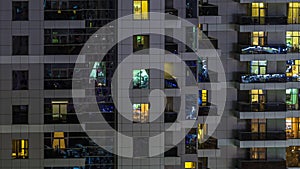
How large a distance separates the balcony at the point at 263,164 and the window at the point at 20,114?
399 centimetres

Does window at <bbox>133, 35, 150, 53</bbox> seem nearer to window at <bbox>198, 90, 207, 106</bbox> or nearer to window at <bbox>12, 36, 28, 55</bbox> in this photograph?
window at <bbox>12, 36, 28, 55</bbox>

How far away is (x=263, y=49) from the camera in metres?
16.6

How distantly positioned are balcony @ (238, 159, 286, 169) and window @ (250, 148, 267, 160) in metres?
0.11

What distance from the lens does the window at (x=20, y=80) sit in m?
15.2

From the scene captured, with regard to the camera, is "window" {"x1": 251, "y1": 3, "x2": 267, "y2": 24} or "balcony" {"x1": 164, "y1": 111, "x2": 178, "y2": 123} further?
"window" {"x1": 251, "y1": 3, "x2": 267, "y2": 24}

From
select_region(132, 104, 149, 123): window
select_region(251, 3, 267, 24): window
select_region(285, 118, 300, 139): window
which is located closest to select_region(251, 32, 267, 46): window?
select_region(251, 3, 267, 24): window

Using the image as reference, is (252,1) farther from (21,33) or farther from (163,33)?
(21,33)

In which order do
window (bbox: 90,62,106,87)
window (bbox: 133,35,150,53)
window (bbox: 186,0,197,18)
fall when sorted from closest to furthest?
1. window (bbox: 133,35,150,53)
2. window (bbox: 90,62,106,87)
3. window (bbox: 186,0,197,18)

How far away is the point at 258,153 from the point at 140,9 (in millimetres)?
3650

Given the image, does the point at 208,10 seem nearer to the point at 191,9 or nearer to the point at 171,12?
the point at 191,9

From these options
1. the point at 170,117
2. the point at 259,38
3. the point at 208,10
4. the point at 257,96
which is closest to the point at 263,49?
the point at 259,38

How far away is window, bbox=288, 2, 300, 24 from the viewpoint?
55.5 ft

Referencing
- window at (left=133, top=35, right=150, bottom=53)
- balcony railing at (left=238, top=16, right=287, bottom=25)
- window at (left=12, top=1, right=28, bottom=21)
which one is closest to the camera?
window at (left=12, top=1, right=28, bottom=21)

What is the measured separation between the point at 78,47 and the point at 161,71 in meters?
1.40
